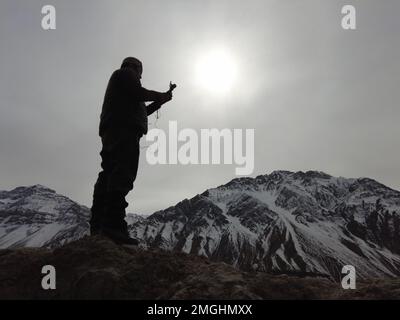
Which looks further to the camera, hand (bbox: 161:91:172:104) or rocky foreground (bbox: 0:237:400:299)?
hand (bbox: 161:91:172:104)

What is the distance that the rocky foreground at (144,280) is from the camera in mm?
6211

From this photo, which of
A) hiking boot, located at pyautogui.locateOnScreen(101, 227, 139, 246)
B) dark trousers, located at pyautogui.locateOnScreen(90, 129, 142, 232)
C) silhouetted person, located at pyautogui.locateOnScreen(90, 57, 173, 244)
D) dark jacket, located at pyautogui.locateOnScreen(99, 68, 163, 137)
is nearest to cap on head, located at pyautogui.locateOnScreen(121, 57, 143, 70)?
silhouetted person, located at pyautogui.locateOnScreen(90, 57, 173, 244)

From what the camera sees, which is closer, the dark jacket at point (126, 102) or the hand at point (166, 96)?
the dark jacket at point (126, 102)

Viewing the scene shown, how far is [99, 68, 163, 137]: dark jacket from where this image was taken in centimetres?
970

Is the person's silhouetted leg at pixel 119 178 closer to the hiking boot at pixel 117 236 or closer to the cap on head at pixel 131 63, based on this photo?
the hiking boot at pixel 117 236

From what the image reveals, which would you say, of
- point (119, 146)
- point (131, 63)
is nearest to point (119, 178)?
point (119, 146)

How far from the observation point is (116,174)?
941 cm

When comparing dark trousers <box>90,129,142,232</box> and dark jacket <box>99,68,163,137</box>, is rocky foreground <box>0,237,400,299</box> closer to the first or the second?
dark trousers <box>90,129,142,232</box>

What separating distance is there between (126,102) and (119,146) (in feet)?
3.39

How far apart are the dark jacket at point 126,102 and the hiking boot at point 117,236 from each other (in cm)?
223

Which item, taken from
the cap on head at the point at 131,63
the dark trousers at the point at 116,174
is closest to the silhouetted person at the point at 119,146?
the dark trousers at the point at 116,174

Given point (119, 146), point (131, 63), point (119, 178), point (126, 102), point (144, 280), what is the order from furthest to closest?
point (131, 63)
point (126, 102)
point (119, 146)
point (119, 178)
point (144, 280)

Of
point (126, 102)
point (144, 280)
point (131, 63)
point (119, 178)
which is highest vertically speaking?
point (131, 63)

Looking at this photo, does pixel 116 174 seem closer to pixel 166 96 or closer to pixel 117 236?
pixel 117 236
